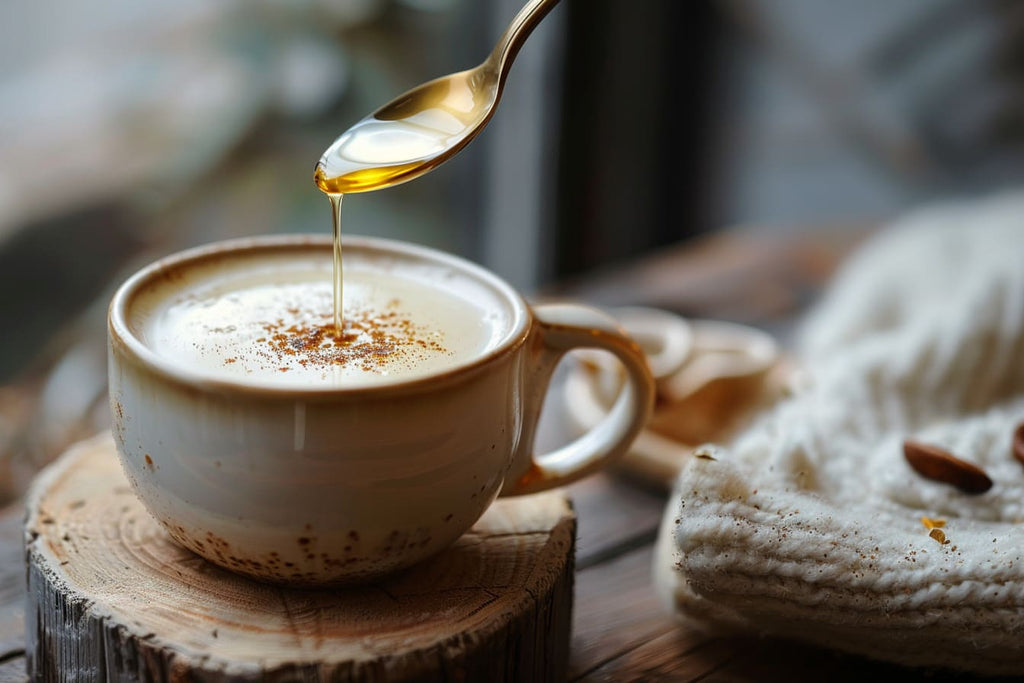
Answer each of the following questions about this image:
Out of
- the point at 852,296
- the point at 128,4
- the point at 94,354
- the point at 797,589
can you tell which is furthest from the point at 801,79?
the point at 797,589

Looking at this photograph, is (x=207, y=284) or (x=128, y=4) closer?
(x=207, y=284)

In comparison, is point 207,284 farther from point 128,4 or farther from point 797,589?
point 128,4

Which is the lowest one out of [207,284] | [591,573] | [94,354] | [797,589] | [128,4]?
[94,354]

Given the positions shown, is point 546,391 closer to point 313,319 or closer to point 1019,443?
point 313,319

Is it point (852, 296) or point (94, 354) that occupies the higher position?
point (852, 296)

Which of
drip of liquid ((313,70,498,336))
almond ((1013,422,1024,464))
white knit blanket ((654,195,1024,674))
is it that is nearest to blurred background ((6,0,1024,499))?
white knit blanket ((654,195,1024,674))

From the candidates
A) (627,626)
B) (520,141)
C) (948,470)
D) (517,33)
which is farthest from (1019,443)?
(520,141)

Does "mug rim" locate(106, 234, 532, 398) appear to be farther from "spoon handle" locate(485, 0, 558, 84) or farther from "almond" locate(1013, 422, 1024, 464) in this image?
"almond" locate(1013, 422, 1024, 464)

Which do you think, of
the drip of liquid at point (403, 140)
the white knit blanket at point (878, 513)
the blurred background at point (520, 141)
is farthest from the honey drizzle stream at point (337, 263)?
the blurred background at point (520, 141)
